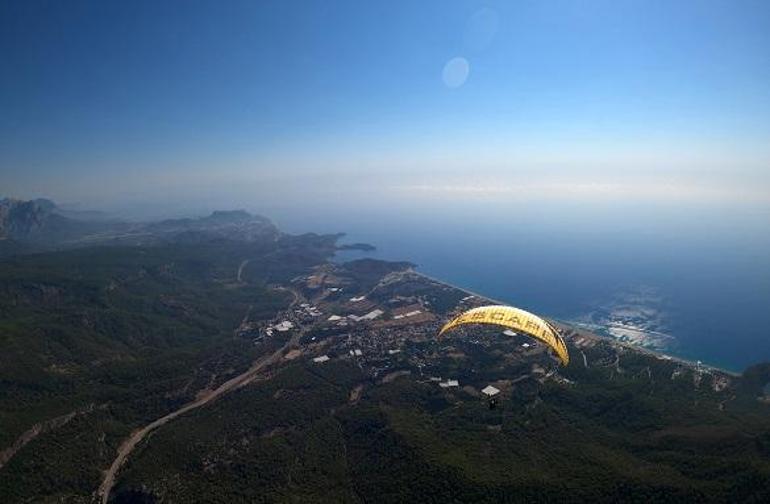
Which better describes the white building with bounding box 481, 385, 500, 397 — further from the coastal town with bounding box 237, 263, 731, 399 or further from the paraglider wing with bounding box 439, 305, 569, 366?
the paraglider wing with bounding box 439, 305, 569, 366

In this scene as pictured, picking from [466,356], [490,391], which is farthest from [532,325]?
[466,356]

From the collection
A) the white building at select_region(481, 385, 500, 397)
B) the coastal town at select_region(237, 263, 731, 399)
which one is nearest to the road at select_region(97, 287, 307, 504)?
the coastal town at select_region(237, 263, 731, 399)

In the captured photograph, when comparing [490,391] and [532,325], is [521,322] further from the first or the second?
[490,391]

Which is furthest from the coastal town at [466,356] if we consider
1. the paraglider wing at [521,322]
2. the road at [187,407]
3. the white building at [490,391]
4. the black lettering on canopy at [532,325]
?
the black lettering on canopy at [532,325]

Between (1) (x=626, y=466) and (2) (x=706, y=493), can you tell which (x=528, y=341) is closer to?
(1) (x=626, y=466)

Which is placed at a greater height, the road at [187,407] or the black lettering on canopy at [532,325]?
the black lettering on canopy at [532,325]

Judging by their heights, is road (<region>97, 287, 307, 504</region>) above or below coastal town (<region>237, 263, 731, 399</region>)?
below

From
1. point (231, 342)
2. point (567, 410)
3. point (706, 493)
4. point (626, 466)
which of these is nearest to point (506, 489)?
point (626, 466)

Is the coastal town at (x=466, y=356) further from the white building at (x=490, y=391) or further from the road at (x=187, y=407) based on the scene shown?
the road at (x=187, y=407)
